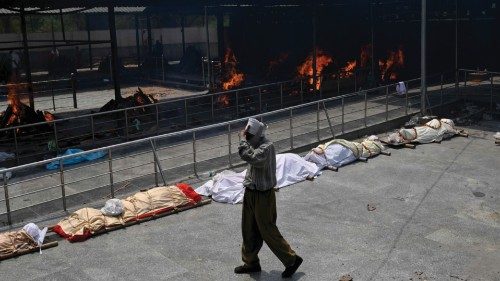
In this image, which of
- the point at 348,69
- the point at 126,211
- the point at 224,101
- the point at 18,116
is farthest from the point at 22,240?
the point at 348,69

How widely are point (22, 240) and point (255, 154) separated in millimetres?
4027

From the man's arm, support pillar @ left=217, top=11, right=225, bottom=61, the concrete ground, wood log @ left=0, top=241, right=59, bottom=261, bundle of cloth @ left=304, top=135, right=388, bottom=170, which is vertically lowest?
the concrete ground

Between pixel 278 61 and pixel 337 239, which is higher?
pixel 278 61

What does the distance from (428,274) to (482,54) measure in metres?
22.8

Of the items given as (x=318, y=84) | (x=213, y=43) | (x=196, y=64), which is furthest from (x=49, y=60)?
(x=318, y=84)

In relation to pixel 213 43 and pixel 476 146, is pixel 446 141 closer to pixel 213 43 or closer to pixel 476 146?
pixel 476 146

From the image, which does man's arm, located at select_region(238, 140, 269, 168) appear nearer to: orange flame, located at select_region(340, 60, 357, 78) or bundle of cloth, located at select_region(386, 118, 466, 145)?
bundle of cloth, located at select_region(386, 118, 466, 145)

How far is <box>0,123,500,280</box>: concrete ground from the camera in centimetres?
799

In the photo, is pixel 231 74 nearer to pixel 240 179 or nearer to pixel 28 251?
pixel 240 179

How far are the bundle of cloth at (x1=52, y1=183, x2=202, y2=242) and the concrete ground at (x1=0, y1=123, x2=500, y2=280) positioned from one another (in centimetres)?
20

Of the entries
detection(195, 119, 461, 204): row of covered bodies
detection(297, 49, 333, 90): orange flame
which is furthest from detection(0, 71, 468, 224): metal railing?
detection(297, 49, 333, 90): orange flame

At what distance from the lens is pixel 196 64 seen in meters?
35.5

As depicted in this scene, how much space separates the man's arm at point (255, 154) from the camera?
24.6 ft

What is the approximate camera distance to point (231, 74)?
27.0 meters
